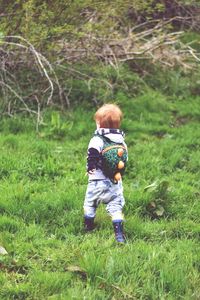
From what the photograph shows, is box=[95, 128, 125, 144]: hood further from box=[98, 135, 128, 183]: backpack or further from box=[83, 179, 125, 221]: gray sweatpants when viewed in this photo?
box=[83, 179, 125, 221]: gray sweatpants

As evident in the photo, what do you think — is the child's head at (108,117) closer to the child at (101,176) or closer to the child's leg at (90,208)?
the child at (101,176)

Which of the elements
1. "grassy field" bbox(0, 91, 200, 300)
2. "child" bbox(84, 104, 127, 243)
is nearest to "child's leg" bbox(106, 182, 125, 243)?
"child" bbox(84, 104, 127, 243)

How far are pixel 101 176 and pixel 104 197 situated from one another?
0.64 feet

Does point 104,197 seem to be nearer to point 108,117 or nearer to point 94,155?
point 94,155

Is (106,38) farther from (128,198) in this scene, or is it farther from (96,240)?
(96,240)

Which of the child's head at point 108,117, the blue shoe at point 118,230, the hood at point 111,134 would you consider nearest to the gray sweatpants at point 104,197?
the blue shoe at point 118,230

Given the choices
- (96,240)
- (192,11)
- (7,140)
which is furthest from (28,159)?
(192,11)

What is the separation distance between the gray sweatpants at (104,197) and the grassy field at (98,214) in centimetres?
19

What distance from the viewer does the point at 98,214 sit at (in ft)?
18.2

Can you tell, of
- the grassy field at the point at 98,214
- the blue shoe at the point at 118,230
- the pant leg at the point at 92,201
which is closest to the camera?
the grassy field at the point at 98,214

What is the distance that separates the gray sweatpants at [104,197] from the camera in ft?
17.1

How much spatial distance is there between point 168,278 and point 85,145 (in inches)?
133

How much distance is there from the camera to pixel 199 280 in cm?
443

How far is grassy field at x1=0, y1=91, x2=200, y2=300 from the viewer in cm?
431
